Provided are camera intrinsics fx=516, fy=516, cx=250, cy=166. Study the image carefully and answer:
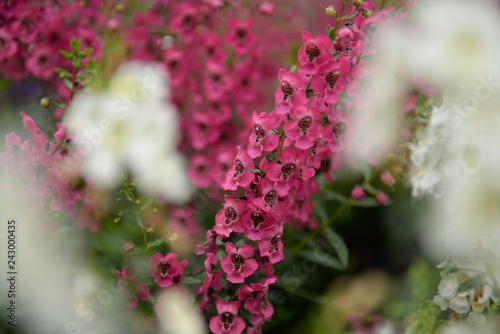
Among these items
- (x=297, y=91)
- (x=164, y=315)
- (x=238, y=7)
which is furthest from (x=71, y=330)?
(x=238, y=7)

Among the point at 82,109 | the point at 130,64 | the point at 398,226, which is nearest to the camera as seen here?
the point at 82,109

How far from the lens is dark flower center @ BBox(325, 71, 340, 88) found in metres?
0.42

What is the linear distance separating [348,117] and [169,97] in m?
0.26

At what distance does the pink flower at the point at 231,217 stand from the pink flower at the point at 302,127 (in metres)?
0.07

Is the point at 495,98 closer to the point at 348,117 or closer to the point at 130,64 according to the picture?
the point at 348,117

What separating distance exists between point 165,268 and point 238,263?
8 cm

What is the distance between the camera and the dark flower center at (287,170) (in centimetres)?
40

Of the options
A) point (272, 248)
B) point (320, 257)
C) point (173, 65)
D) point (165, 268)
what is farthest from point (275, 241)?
point (173, 65)

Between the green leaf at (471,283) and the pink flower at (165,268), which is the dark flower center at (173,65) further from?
the green leaf at (471,283)

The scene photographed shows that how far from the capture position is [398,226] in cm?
74

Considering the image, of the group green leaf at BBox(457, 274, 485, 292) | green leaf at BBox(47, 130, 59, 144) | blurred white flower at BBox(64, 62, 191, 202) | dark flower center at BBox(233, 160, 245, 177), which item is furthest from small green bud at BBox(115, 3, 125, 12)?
green leaf at BBox(457, 274, 485, 292)

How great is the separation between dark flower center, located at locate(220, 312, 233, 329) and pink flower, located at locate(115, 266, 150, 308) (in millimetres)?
85

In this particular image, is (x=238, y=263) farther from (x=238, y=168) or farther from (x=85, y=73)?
(x=85, y=73)

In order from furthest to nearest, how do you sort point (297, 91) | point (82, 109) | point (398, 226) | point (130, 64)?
point (398, 226)
point (130, 64)
point (82, 109)
point (297, 91)
